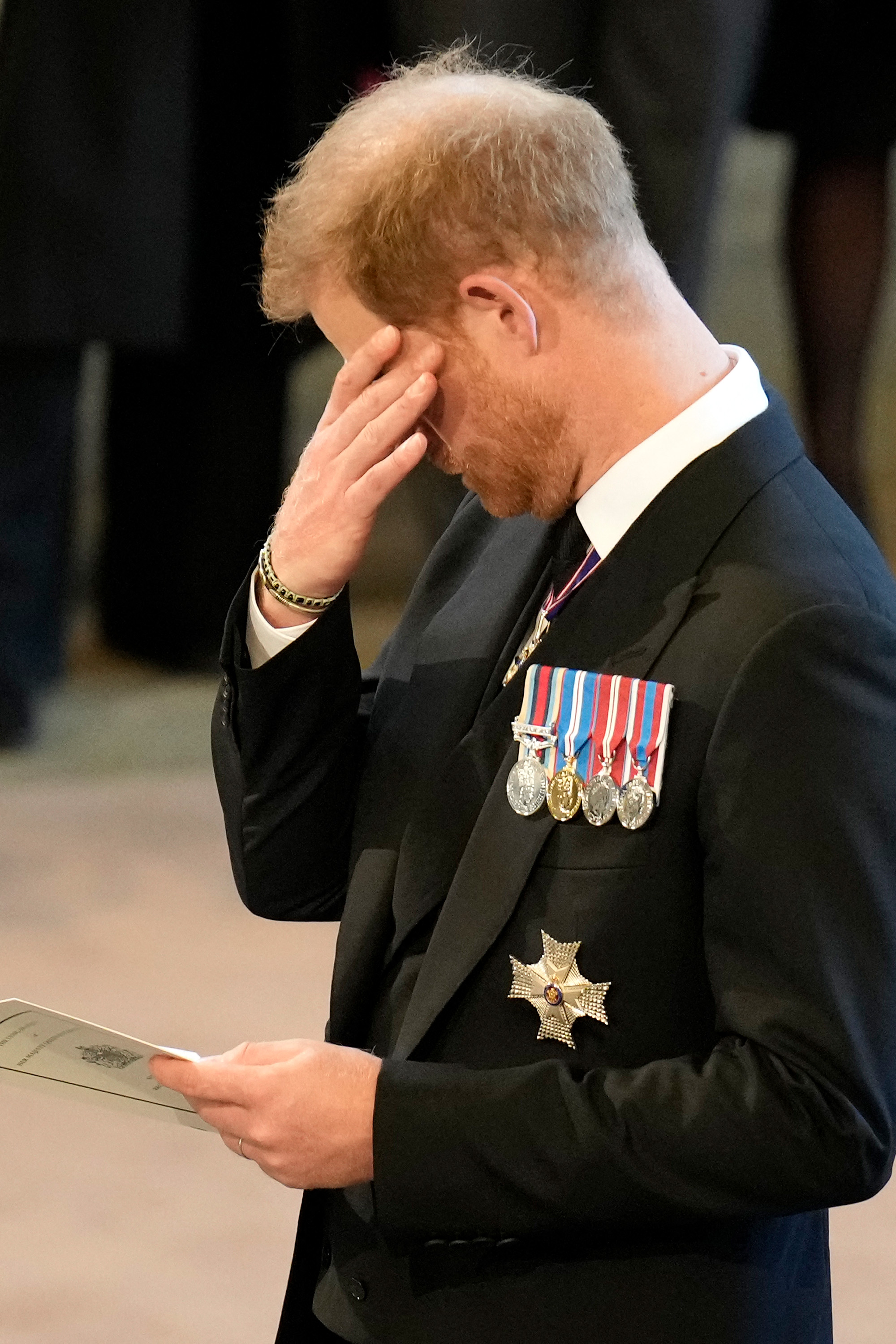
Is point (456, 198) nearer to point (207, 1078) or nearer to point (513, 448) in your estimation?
point (513, 448)

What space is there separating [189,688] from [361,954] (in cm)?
319

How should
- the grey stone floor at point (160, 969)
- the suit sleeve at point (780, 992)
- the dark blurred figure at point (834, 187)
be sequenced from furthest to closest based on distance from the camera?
the dark blurred figure at point (834, 187) < the grey stone floor at point (160, 969) < the suit sleeve at point (780, 992)

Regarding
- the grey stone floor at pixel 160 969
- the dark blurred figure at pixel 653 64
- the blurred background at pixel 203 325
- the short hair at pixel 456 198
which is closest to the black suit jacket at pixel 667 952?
the short hair at pixel 456 198

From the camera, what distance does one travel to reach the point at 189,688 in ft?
15.1

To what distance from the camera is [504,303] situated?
1364 millimetres

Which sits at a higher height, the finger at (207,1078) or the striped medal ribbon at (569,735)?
the striped medal ribbon at (569,735)

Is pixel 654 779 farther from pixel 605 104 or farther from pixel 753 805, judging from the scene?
pixel 605 104

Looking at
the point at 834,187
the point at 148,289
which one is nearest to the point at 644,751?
the point at 148,289

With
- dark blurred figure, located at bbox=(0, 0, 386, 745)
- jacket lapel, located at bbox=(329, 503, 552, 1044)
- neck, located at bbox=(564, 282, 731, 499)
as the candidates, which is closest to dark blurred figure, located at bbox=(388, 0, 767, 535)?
dark blurred figure, located at bbox=(0, 0, 386, 745)

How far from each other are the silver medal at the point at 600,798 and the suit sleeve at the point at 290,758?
35 cm

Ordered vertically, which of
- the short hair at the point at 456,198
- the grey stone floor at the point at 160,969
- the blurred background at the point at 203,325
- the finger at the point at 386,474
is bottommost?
the grey stone floor at the point at 160,969

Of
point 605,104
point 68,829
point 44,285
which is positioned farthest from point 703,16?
point 68,829

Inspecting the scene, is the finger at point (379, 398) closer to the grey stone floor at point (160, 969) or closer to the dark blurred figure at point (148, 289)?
the grey stone floor at point (160, 969)

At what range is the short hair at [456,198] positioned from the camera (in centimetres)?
134
